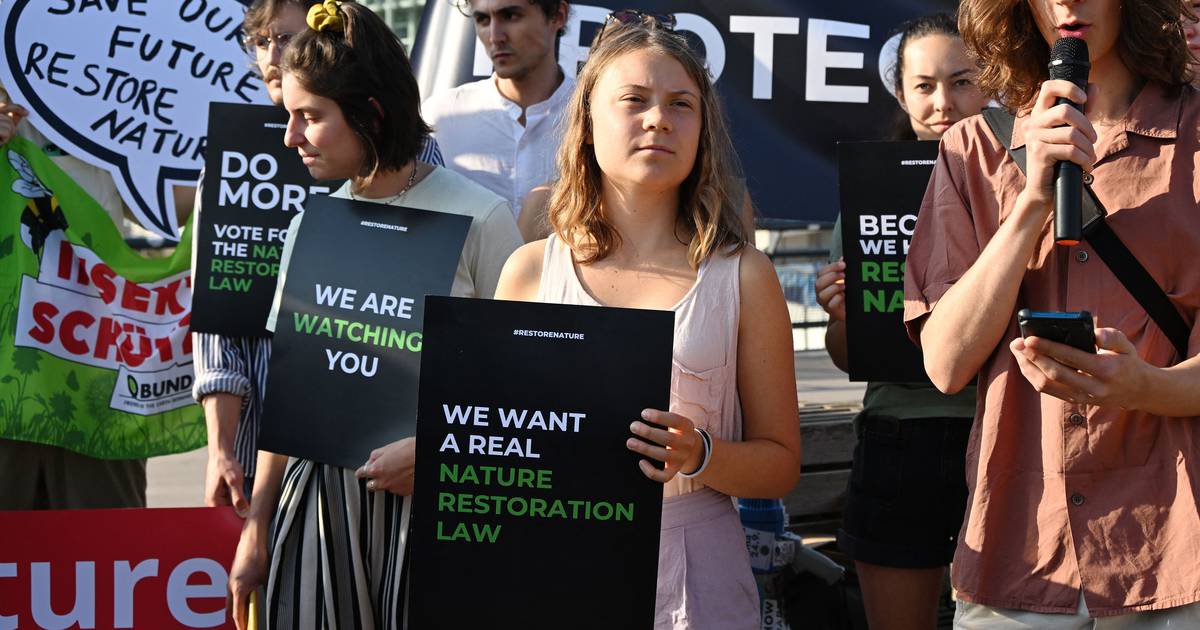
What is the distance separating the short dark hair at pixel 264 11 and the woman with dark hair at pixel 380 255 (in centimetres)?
93

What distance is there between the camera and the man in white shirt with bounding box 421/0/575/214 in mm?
4246

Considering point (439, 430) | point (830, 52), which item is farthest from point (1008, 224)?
point (830, 52)

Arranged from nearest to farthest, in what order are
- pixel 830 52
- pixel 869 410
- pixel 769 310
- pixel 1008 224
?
pixel 1008 224 → pixel 769 310 → pixel 869 410 → pixel 830 52

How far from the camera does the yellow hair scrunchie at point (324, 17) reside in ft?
10.7

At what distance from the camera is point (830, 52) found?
4.97 m

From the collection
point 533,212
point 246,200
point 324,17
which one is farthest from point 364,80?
point 246,200

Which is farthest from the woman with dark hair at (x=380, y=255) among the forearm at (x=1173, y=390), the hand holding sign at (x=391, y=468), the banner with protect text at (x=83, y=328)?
the forearm at (x=1173, y=390)

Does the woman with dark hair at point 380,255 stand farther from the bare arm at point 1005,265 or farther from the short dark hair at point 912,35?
the short dark hair at point 912,35

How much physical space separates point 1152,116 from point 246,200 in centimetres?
262

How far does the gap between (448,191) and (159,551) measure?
4.59 ft

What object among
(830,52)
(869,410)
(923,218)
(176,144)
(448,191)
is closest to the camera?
(923,218)

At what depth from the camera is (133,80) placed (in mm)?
4613

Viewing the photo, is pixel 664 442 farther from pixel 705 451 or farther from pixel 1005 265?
pixel 1005 265

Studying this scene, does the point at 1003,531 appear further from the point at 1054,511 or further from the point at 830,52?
the point at 830,52
